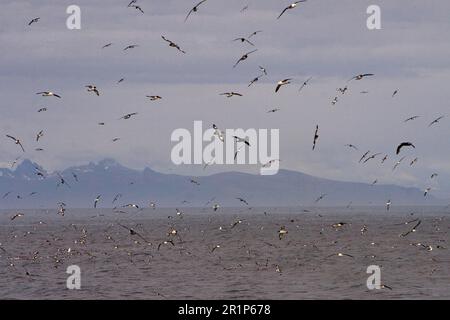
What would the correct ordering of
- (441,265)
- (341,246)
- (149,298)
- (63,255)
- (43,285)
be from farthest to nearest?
(341,246)
(63,255)
(441,265)
(43,285)
(149,298)

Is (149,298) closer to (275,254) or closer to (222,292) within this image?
(222,292)

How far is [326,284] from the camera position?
61.1 meters

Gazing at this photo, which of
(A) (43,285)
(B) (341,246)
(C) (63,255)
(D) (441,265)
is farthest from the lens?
(B) (341,246)

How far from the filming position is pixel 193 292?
56.4m

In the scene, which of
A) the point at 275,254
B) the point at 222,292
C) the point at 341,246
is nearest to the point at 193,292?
the point at 222,292
